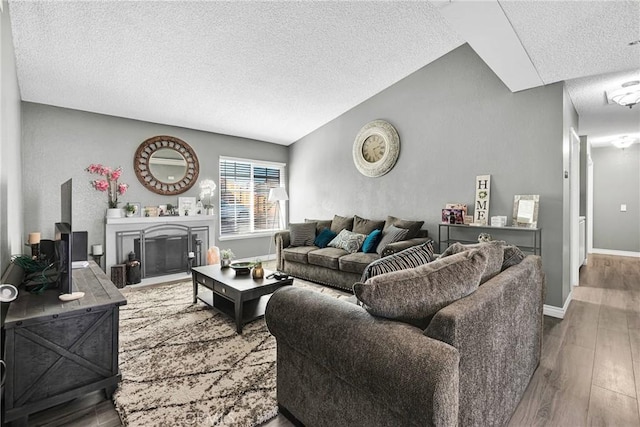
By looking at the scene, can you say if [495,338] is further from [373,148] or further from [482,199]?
[373,148]

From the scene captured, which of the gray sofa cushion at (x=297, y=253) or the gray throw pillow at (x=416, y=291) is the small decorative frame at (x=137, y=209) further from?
the gray throw pillow at (x=416, y=291)

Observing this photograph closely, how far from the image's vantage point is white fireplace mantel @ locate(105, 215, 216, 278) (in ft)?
13.9

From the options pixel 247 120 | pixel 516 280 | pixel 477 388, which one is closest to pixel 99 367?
pixel 477 388

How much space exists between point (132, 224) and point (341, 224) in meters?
3.11

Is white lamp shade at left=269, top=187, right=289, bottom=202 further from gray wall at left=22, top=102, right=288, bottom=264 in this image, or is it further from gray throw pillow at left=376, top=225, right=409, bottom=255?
gray throw pillow at left=376, top=225, right=409, bottom=255

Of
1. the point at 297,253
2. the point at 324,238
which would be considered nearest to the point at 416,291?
the point at 297,253

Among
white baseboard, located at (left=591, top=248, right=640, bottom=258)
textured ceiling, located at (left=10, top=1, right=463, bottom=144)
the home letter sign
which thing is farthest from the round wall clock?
white baseboard, located at (left=591, top=248, right=640, bottom=258)

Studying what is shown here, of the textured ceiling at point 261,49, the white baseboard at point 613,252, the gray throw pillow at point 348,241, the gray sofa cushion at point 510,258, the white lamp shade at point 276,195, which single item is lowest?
the white baseboard at point 613,252

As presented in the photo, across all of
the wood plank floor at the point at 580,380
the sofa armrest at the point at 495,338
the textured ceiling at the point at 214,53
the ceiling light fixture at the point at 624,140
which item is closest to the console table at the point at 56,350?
the wood plank floor at the point at 580,380

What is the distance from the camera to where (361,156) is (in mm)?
5168

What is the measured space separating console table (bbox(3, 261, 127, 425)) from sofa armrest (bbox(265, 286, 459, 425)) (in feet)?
3.73

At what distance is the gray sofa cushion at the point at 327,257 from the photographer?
4086mm

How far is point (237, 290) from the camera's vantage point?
2715 millimetres

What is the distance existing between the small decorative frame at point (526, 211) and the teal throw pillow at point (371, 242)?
1629 mm
